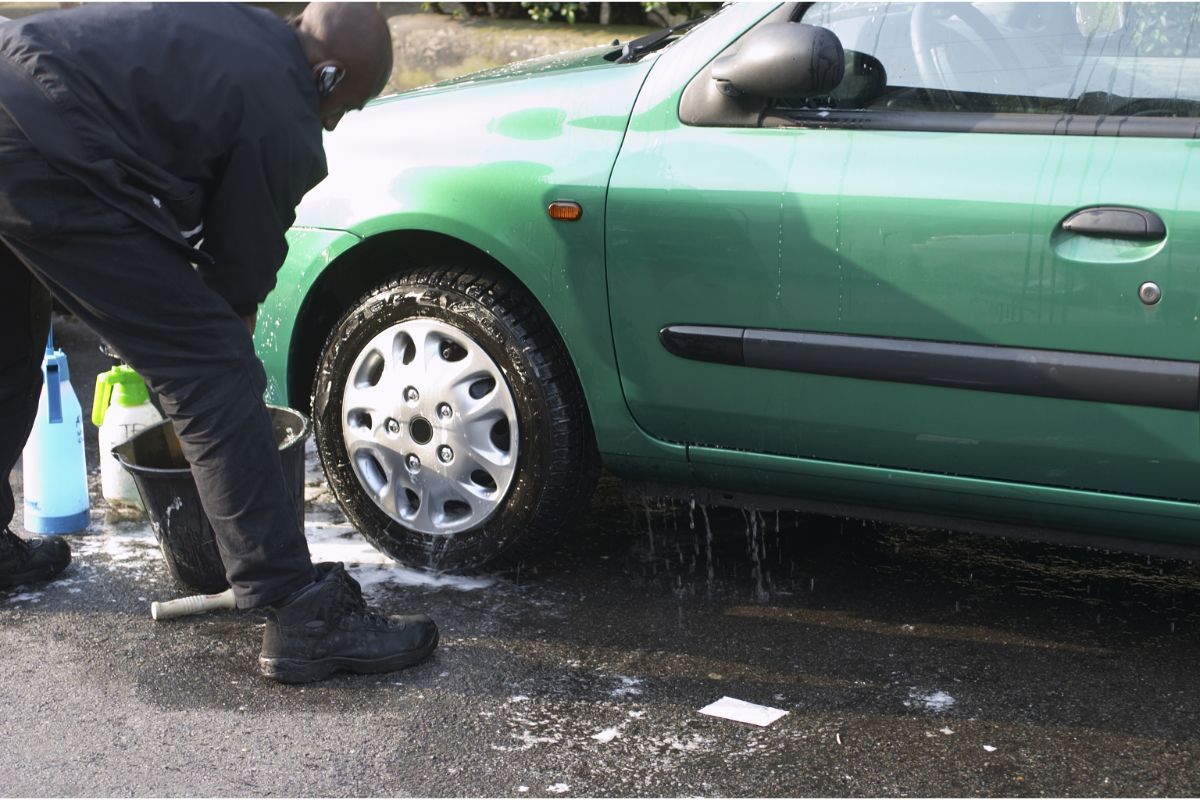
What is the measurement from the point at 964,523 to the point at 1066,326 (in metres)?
0.53

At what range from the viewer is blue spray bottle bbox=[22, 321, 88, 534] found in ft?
12.7

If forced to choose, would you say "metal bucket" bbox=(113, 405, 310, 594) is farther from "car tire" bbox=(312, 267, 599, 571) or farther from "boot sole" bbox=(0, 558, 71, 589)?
"boot sole" bbox=(0, 558, 71, 589)

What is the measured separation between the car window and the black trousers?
128 cm

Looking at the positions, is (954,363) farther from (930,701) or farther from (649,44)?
(649,44)

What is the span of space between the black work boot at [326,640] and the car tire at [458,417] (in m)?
0.44

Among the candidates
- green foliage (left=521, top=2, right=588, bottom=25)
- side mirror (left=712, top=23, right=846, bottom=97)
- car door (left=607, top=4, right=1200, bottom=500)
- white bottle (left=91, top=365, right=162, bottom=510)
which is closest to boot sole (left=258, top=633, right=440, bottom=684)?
car door (left=607, top=4, right=1200, bottom=500)

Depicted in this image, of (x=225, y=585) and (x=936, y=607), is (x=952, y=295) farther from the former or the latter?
(x=225, y=585)

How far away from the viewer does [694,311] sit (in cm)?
305

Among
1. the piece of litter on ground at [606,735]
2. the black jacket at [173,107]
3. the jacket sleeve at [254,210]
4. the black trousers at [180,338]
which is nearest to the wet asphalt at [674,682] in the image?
the piece of litter on ground at [606,735]

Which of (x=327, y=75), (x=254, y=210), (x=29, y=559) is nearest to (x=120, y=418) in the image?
(x=29, y=559)

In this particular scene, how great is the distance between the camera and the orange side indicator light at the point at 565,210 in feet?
10.3

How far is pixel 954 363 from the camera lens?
2.81 meters

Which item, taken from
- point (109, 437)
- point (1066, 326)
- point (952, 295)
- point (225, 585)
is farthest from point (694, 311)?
point (109, 437)

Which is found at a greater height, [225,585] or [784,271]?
[784,271]
